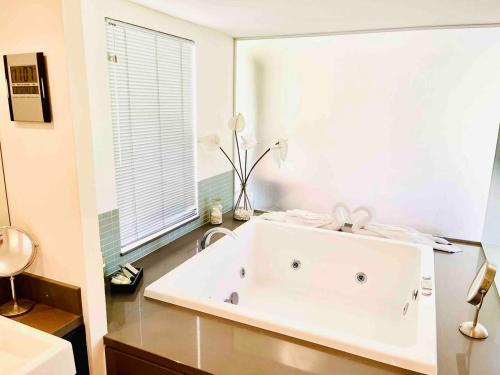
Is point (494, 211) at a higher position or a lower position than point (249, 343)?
higher

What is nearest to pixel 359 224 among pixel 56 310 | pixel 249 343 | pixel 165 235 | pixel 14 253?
pixel 165 235

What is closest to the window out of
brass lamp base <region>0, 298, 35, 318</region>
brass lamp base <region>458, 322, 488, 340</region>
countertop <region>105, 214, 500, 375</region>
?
countertop <region>105, 214, 500, 375</region>

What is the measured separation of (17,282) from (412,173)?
2.58 metres

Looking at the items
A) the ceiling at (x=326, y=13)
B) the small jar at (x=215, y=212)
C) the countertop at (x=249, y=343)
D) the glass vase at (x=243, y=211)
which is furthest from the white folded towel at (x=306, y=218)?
the ceiling at (x=326, y=13)

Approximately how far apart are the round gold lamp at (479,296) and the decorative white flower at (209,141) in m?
1.77

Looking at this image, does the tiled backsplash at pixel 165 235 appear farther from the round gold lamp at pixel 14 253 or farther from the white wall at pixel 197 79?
the round gold lamp at pixel 14 253

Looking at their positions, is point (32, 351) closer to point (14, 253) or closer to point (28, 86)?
point (14, 253)

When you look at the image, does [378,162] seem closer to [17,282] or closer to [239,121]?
[239,121]

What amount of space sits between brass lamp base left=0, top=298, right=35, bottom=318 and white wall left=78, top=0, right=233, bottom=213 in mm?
541

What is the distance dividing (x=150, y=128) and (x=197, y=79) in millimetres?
602

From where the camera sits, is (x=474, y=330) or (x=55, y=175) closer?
(x=55, y=175)

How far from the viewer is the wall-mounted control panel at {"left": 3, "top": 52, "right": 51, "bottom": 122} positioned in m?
1.27

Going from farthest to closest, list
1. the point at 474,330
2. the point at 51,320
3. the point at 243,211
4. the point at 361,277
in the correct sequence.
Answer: the point at 243,211 → the point at 361,277 → the point at 474,330 → the point at 51,320

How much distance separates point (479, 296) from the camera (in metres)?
1.53
